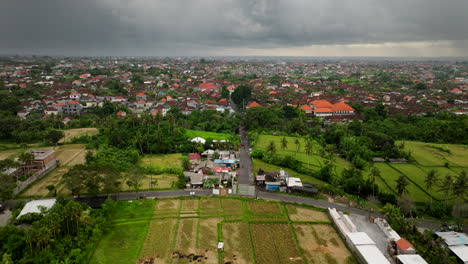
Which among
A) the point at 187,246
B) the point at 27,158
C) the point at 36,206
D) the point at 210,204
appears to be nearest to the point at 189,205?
the point at 210,204

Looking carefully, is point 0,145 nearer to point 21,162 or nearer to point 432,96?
point 21,162

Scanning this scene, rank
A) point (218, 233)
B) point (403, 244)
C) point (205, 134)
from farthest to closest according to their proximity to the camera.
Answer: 1. point (205, 134)
2. point (218, 233)
3. point (403, 244)

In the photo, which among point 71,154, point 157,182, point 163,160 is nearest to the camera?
point 157,182

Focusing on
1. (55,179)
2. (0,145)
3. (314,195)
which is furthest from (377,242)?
(0,145)

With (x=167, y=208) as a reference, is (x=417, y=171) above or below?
above

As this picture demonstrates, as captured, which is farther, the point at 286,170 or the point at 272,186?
the point at 286,170

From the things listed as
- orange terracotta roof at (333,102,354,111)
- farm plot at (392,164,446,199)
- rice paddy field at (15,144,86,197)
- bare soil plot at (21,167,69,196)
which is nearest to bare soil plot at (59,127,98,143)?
rice paddy field at (15,144,86,197)

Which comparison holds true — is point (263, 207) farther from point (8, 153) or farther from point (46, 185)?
point (8, 153)
